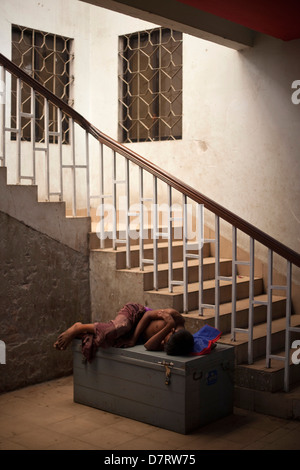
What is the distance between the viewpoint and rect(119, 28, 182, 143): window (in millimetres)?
6559

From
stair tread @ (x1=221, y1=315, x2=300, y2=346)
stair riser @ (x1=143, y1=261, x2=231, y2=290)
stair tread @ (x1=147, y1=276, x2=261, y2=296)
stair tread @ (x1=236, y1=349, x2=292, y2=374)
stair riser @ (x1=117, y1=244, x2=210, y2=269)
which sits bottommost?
stair tread @ (x1=236, y1=349, x2=292, y2=374)

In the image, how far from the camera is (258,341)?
4.56m

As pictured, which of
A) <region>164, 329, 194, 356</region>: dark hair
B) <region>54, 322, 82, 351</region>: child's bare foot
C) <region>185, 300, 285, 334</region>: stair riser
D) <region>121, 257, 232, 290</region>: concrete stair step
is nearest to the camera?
<region>164, 329, 194, 356</region>: dark hair

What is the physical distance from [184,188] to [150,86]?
2618mm

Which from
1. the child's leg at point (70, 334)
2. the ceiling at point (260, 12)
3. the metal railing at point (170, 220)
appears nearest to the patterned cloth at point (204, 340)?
the metal railing at point (170, 220)

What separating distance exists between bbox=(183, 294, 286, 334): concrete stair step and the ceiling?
7.61 feet

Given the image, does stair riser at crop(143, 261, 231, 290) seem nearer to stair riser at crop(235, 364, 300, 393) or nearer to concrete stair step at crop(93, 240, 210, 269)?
concrete stair step at crop(93, 240, 210, 269)

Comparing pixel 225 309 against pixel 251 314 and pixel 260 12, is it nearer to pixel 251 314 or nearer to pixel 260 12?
Result: pixel 251 314

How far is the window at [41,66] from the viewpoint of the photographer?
21.4 ft

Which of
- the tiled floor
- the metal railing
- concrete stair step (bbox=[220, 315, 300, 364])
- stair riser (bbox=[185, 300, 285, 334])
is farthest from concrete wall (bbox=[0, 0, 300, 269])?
the tiled floor

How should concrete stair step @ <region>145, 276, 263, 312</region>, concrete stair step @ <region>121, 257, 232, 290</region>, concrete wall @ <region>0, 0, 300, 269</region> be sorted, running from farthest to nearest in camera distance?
concrete wall @ <region>0, 0, 300, 269</region>, concrete stair step @ <region>121, 257, 232, 290</region>, concrete stair step @ <region>145, 276, 263, 312</region>

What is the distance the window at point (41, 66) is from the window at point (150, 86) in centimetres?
67

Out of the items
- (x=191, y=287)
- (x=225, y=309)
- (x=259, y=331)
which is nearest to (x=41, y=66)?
(x=191, y=287)

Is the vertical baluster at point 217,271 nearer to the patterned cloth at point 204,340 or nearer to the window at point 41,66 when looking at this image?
the patterned cloth at point 204,340
